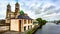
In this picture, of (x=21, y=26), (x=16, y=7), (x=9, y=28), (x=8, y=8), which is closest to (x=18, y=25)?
(x=21, y=26)

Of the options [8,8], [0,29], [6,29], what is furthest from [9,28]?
[8,8]

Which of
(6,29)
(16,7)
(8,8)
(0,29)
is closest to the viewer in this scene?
(0,29)

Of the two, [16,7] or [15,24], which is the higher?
[16,7]

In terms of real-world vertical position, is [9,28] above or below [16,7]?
below

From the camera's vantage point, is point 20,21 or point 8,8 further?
point 8,8

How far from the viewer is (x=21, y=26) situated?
73.9 feet

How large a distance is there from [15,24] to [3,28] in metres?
2.69

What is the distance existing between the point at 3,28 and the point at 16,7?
11.5 meters

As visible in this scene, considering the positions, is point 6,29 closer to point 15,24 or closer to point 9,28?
point 9,28

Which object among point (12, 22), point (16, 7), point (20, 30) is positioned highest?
point (16, 7)

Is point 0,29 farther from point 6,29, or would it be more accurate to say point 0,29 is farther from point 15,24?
point 15,24

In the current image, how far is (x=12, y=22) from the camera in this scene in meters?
22.9

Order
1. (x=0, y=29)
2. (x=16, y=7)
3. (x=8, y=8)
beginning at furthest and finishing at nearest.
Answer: (x=8, y=8), (x=16, y=7), (x=0, y=29)

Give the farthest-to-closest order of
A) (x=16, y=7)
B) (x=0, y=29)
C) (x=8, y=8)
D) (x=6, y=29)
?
1. (x=8, y=8)
2. (x=16, y=7)
3. (x=6, y=29)
4. (x=0, y=29)
